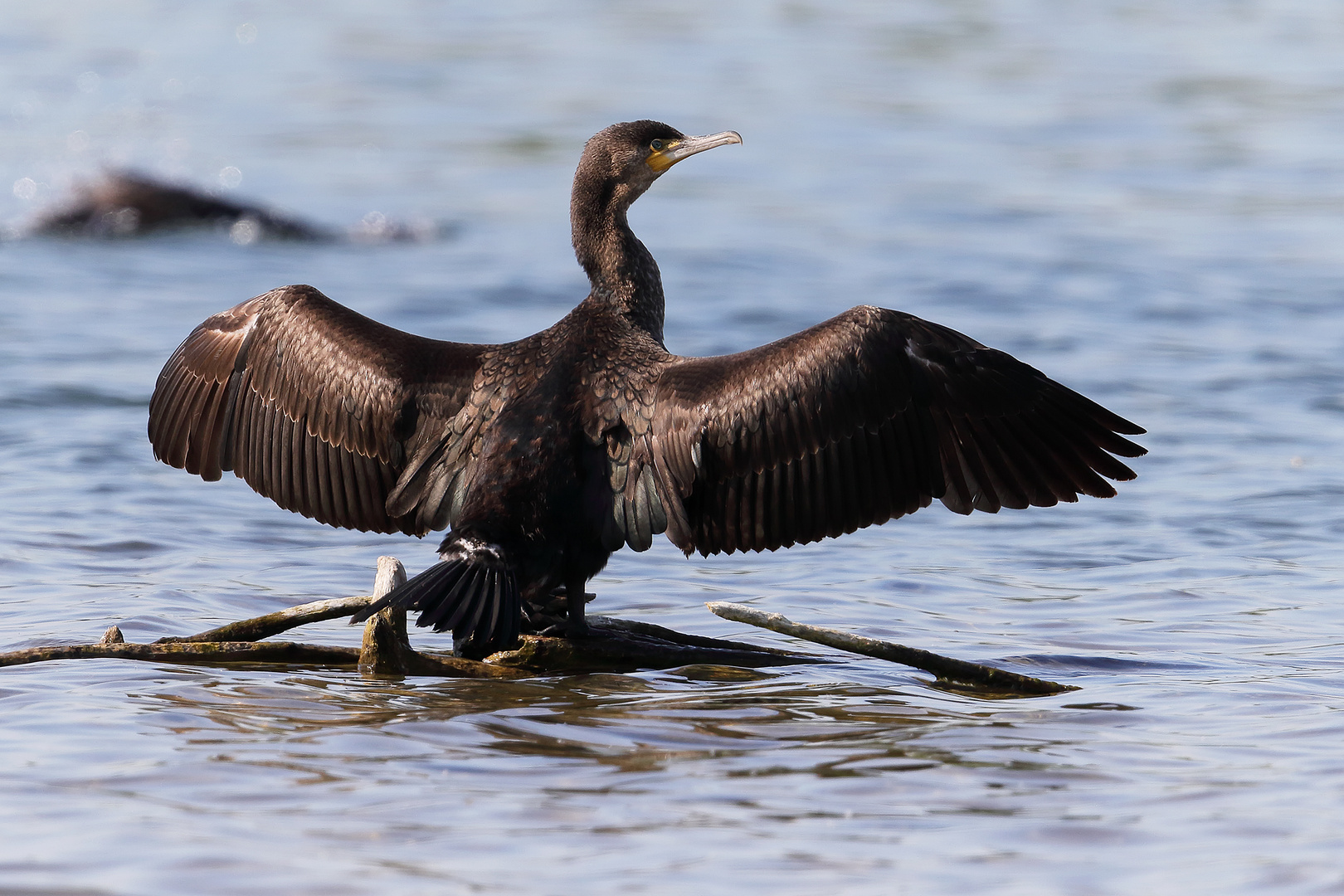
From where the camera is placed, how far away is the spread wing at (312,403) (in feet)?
19.4

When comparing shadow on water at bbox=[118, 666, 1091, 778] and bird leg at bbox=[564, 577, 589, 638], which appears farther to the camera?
bird leg at bbox=[564, 577, 589, 638]

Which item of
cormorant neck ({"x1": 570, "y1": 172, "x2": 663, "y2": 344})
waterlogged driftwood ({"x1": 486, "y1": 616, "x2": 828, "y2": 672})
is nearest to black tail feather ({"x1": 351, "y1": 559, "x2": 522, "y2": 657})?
waterlogged driftwood ({"x1": 486, "y1": 616, "x2": 828, "y2": 672})

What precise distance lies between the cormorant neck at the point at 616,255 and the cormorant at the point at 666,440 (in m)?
0.30

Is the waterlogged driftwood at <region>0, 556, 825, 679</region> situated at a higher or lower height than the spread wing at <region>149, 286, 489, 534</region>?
lower

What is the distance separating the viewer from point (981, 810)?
4.33 meters

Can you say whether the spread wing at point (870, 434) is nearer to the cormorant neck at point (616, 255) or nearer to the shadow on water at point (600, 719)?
the shadow on water at point (600, 719)

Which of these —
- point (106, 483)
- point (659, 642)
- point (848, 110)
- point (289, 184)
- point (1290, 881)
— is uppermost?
point (848, 110)

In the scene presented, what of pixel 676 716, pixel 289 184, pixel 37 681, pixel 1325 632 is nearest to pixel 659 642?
pixel 676 716

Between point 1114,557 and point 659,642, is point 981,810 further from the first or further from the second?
point 1114,557

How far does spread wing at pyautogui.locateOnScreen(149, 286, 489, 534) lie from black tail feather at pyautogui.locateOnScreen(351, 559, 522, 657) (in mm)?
663

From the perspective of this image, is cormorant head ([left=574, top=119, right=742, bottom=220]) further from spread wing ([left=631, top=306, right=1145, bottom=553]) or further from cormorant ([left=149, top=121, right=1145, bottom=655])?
spread wing ([left=631, top=306, right=1145, bottom=553])

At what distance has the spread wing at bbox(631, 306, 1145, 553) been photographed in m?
5.57

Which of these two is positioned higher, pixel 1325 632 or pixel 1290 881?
pixel 1325 632

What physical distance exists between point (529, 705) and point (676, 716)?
46cm
